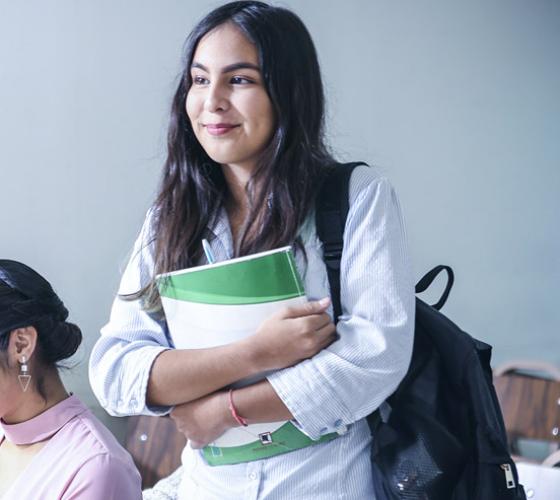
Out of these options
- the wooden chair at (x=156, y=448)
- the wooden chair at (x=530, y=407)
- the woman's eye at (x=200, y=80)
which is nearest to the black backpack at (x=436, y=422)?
the woman's eye at (x=200, y=80)

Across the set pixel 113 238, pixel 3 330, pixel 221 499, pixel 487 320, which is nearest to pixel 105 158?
pixel 113 238

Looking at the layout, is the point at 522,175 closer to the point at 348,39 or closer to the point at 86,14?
the point at 348,39

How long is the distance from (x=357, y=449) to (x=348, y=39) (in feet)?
6.71

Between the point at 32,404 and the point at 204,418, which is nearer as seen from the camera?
the point at 204,418

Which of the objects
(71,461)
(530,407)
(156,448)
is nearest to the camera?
(71,461)

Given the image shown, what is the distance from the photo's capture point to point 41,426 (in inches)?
62.8

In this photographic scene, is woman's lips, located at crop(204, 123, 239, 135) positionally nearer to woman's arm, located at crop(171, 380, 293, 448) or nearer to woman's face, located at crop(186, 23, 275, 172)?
woman's face, located at crop(186, 23, 275, 172)

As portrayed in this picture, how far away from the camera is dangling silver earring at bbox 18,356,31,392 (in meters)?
1.58

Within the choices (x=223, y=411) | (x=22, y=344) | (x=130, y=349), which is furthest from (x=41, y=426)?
(x=223, y=411)

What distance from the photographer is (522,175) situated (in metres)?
3.25

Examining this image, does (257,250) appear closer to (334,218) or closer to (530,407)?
(334,218)

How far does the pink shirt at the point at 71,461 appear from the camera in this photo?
148 centimetres

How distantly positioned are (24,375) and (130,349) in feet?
1.30

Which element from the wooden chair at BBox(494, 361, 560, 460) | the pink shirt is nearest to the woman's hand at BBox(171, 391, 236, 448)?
the pink shirt
